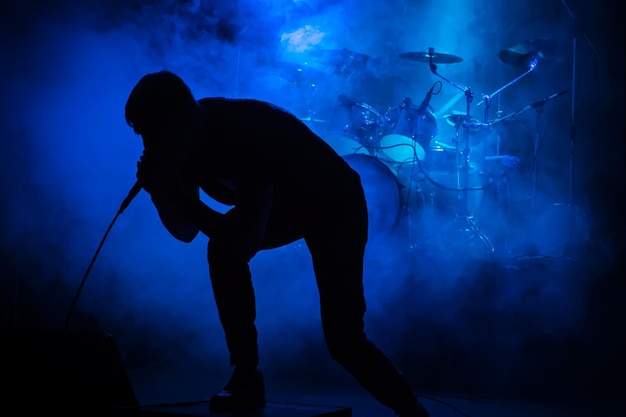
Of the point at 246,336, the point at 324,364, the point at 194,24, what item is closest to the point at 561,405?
the point at 324,364

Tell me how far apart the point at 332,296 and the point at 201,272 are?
2.78 m

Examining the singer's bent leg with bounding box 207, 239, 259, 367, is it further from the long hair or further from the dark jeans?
the long hair

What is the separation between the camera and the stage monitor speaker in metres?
1.85

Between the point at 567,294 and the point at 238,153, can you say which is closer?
the point at 238,153

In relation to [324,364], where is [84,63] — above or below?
above

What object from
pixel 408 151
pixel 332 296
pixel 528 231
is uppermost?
pixel 408 151

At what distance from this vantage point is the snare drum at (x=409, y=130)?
18.3ft

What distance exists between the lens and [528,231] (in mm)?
5281

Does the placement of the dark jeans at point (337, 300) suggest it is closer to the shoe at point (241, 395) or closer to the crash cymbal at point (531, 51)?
the shoe at point (241, 395)

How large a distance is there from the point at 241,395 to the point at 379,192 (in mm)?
3018

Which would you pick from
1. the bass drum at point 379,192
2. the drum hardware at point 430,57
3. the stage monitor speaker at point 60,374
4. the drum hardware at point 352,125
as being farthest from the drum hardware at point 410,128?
the stage monitor speaker at point 60,374

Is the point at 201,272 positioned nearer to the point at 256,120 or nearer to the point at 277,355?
the point at 277,355

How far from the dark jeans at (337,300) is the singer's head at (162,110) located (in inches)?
17.2

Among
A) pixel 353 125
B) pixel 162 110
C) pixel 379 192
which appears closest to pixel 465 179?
pixel 379 192
